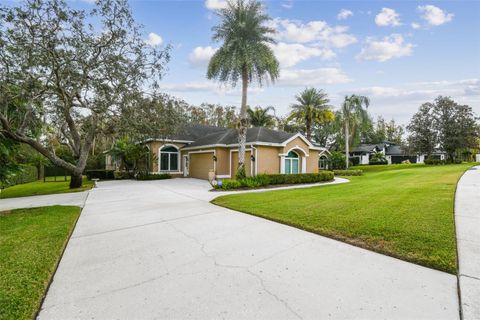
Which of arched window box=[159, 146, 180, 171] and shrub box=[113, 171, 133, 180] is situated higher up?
arched window box=[159, 146, 180, 171]

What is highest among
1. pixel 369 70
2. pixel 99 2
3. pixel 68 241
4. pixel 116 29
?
pixel 99 2

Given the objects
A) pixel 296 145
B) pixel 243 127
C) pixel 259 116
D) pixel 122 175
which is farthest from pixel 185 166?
pixel 259 116

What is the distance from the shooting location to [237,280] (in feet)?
10.6

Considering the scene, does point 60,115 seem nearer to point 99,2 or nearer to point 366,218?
point 99,2

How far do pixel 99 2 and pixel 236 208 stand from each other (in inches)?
457

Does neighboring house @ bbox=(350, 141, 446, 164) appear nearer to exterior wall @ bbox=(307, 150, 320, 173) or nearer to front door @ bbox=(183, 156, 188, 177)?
exterior wall @ bbox=(307, 150, 320, 173)

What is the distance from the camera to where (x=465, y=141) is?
29203 millimetres

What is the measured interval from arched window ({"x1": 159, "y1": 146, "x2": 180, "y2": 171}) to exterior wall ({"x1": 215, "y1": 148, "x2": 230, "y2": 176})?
5737 millimetres

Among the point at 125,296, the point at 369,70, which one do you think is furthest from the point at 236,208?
the point at 369,70

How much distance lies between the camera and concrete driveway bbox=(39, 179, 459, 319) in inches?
102

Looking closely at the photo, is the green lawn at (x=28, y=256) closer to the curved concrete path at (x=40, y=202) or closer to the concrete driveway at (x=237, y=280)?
the concrete driveway at (x=237, y=280)

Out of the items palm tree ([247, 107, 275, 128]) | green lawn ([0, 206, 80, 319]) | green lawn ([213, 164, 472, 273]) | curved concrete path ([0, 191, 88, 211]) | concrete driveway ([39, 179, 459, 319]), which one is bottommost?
curved concrete path ([0, 191, 88, 211])

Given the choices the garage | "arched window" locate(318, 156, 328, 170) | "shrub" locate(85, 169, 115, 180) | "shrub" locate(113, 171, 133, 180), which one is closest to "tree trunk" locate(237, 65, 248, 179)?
the garage

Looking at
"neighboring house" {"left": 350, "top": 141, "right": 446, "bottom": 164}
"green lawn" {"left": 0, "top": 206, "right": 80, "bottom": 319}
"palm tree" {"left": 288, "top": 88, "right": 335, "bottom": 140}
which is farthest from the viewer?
"neighboring house" {"left": 350, "top": 141, "right": 446, "bottom": 164}
